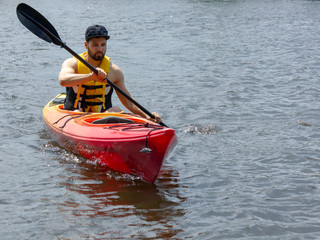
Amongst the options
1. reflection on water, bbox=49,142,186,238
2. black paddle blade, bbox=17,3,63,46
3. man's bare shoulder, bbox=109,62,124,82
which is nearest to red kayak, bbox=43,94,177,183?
reflection on water, bbox=49,142,186,238

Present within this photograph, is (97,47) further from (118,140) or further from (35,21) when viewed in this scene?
(118,140)

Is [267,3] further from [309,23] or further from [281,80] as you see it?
[281,80]

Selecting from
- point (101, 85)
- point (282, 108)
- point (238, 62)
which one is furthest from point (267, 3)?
point (101, 85)

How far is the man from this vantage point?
555 centimetres

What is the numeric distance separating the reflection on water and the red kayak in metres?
0.12

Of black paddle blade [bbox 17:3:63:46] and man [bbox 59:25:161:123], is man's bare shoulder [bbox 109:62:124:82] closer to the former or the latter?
man [bbox 59:25:161:123]

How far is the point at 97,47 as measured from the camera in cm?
568

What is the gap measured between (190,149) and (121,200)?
1.82 m

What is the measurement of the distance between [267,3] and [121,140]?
21656mm

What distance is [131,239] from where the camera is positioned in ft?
13.0

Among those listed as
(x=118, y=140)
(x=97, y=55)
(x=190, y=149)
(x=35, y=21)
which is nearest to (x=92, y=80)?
(x=97, y=55)

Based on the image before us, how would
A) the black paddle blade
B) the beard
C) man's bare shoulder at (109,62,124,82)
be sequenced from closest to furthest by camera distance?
1. the beard
2. man's bare shoulder at (109,62,124,82)
3. the black paddle blade

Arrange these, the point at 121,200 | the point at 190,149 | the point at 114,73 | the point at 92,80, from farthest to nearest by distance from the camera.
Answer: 1. the point at 190,149
2. the point at 114,73
3. the point at 92,80
4. the point at 121,200

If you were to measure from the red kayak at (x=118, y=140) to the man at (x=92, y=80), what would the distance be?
20cm
